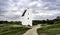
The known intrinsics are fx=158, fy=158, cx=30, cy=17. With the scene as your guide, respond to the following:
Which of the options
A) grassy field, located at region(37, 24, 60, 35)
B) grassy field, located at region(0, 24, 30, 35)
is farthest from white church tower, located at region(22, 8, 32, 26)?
grassy field, located at region(37, 24, 60, 35)

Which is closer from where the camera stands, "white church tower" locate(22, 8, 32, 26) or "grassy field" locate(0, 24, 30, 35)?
"grassy field" locate(0, 24, 30, 35)

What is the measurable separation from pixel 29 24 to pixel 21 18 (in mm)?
8532

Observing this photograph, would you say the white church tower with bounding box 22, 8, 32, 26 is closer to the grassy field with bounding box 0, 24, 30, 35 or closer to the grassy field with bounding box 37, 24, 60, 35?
the grassy field with bounding box 0, 24, 30, 35

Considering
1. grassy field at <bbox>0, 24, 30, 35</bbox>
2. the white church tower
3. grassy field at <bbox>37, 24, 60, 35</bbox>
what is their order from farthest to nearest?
1. the white church tower
2. grassy field at <bbox>0, 24, 30, 35</bbox>
3. grassy field at <bbox>37, 24, 60, 35</bbox>

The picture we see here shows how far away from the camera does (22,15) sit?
102688 mm

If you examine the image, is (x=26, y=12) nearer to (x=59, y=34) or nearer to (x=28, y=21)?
(x=28, y=21)

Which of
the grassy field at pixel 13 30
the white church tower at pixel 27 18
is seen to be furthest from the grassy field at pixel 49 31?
the white church tower at pixel 27 18

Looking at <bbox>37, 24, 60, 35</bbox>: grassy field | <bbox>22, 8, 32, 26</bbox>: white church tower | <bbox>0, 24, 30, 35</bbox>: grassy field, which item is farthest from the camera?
<bbox>22, 8, 32, 26</bbox>: white church tower

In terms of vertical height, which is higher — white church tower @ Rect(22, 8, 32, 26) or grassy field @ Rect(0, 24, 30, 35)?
white church tower @ Rect(22, 8, 32, 26)

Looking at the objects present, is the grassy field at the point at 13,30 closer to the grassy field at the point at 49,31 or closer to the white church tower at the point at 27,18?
the grassy field at the point at 49,31

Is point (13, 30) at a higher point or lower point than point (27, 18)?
lower

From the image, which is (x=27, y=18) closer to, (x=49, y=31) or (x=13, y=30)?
(x=13, y=30)

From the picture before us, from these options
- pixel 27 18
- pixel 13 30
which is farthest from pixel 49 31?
pixel 27 18

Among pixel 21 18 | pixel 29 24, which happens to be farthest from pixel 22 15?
pixel 29 24
